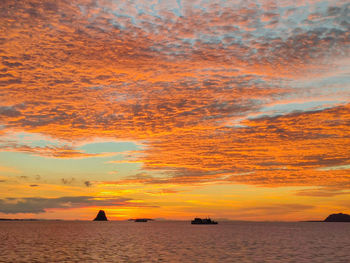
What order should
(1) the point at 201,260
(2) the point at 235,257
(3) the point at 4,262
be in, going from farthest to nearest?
(2) the point at 235,257, (1) the point at 201,260, (3) the point at 4,262

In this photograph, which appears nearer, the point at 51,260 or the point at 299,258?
the point at 51,260

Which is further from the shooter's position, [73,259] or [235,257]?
[235,257]

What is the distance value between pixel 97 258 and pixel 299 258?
1415 inches

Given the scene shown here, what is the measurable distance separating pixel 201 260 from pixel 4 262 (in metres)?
31.3

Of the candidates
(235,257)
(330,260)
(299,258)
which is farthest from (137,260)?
(330,260)

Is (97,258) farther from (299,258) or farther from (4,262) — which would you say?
(299,258)

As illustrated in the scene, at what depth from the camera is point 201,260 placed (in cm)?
6450

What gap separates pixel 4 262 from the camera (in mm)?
60344

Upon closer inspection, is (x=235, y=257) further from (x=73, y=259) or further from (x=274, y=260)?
(x=73, y=259)

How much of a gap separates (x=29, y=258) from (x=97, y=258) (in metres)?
11.6

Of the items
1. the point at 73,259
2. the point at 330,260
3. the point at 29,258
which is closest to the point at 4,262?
the point at 29,258

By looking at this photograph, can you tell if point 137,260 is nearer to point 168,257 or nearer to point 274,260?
point 168,257

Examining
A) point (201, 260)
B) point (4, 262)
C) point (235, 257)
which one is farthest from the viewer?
point (235, 257)

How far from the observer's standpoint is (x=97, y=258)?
6544cm
